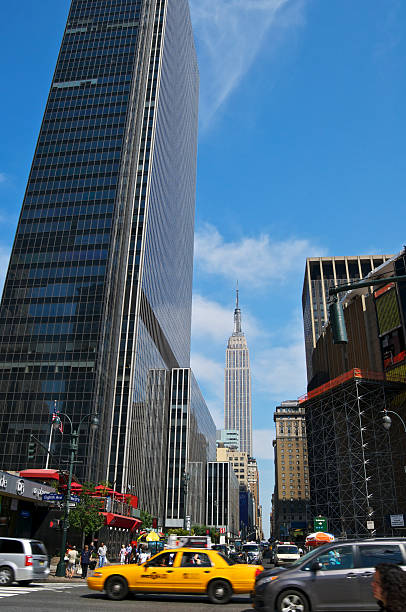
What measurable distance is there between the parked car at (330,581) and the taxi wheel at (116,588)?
5.03m

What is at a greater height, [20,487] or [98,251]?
[98,251]

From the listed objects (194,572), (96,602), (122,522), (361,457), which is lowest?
(96,602)

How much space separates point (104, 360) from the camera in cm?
7950

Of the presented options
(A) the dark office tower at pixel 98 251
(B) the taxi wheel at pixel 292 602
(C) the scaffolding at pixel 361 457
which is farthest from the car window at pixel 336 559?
(A) the dark office tower at pixel 98 251

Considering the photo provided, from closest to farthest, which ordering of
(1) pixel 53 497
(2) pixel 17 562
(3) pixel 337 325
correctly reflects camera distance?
(3) pixel 337 325
(2) pixel 17 562
(1) pixel 53 497

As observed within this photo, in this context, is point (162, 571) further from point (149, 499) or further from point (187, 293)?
point (187, 293)

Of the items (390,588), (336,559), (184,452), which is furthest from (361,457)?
(390,588)

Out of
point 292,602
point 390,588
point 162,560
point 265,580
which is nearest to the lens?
point 390,588

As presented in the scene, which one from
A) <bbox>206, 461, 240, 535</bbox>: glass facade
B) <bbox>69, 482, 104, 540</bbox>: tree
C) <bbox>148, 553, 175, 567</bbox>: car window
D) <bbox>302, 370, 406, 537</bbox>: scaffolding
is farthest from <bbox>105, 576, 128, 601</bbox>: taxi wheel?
<bbox>206, 461, 240, 535</bbox>: glass facade

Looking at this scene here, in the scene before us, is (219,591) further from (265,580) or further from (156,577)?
(265,580)

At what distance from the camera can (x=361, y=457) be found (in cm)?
5722

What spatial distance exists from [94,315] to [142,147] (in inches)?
1546

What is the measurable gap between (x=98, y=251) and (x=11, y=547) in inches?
2766

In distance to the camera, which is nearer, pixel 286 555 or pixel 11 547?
pixel 11 547
